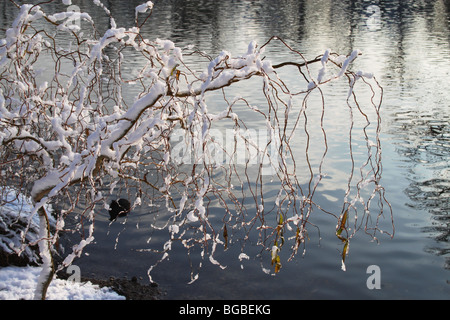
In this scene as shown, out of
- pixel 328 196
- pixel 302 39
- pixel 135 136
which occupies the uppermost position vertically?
pixel 302 39

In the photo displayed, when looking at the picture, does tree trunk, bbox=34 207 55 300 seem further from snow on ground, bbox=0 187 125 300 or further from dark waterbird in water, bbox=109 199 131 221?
dark waterbird in water, bbox=109 199 131 221

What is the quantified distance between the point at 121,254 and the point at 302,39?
2770 centimetres

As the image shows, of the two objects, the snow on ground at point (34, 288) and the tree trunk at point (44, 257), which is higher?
the tree trunk at point (44, 257)

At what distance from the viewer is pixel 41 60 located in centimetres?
2398

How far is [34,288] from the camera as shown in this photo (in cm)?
620

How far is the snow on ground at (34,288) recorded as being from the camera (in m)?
5.93

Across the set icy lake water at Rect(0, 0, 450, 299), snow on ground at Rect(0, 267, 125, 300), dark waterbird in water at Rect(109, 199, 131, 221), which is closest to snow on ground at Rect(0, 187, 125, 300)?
snow on ground at Rect(0, 267, 125, 300)

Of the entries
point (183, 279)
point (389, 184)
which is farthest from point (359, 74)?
point (389, 184)

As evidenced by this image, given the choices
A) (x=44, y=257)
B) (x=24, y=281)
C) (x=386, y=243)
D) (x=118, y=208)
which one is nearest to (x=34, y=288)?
(x=24, y=281)

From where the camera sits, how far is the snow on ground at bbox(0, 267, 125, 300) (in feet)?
19.5

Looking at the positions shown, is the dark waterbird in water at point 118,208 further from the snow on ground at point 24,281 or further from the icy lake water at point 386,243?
the snow on ground at point 24,281

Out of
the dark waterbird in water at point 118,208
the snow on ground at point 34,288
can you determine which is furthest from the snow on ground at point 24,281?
the dark waterbird in water at point 118,208
